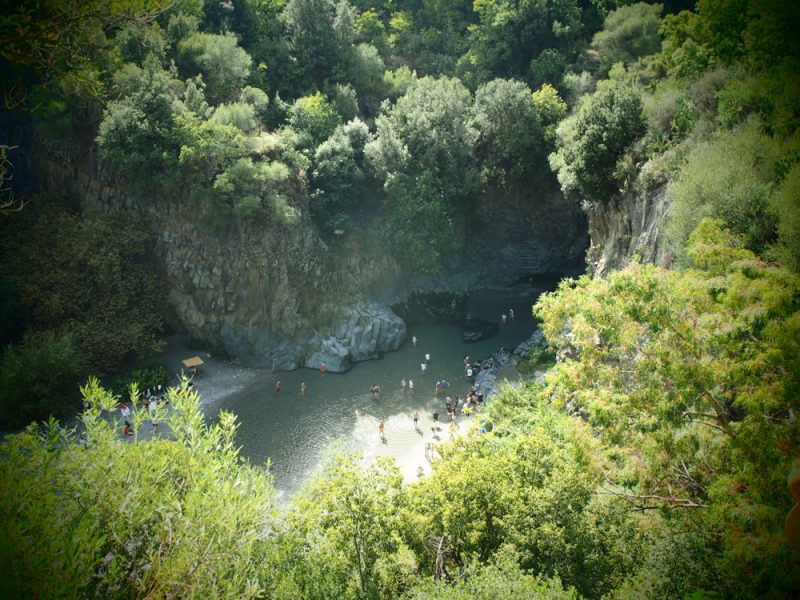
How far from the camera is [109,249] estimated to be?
102ft

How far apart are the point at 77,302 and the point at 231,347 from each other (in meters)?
9.60

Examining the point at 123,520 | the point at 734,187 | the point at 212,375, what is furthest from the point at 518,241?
the point at 123,520

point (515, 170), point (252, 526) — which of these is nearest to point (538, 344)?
point (515, 170)

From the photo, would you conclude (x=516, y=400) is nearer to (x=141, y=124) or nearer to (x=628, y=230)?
(x=628, y=230)

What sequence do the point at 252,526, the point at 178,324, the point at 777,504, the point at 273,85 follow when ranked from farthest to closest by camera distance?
1. the point at 273,85
2. the point at 178,324
3. the point at 252,526
4. the point at 777,504

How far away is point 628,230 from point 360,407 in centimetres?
1793

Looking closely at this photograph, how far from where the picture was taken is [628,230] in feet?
82.0

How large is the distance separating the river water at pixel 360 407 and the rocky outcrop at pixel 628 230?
29.9 ft

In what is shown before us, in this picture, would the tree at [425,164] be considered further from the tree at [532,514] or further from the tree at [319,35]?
the tree at [532,514]

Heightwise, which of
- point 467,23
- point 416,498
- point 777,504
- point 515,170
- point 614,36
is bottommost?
point 416,498

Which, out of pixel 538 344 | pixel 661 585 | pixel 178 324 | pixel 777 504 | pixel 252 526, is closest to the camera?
pixel 777 504

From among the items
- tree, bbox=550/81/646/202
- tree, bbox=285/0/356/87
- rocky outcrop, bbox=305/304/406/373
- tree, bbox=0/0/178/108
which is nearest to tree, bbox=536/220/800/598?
tree, bbox=0/0/178/108

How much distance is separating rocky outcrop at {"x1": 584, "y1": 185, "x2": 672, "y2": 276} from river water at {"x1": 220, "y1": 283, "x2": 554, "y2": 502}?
9119 mm

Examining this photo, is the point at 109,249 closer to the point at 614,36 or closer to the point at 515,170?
the point at 515,170
